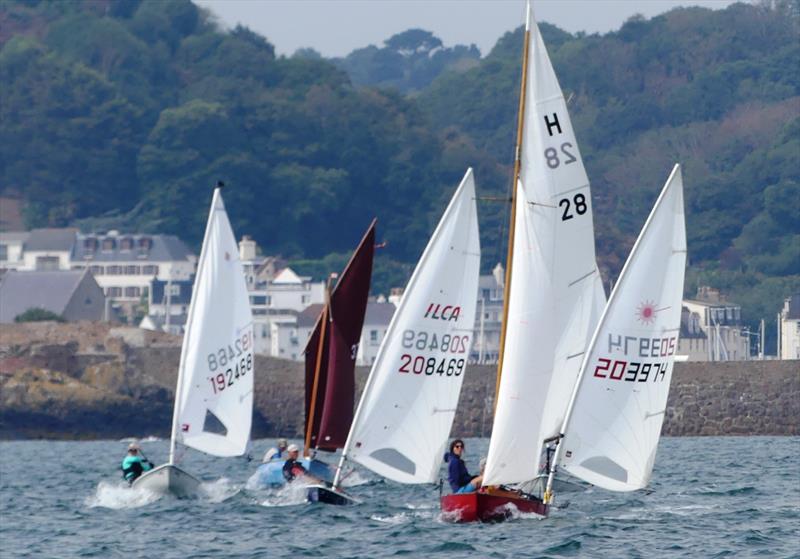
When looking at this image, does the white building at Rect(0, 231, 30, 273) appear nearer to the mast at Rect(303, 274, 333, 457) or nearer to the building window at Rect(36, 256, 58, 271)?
the building window at Rect(36, 256, 58, 271)

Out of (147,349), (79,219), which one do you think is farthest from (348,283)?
(79,219)

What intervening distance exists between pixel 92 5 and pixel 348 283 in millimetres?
117442

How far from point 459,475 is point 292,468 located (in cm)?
484

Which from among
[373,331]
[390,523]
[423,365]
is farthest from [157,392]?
[423,365]

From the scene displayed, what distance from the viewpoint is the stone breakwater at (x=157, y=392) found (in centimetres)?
5706

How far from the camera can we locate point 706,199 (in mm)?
121812

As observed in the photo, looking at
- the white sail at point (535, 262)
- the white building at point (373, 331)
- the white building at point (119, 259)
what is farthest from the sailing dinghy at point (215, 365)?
the white building at point (119, 259)

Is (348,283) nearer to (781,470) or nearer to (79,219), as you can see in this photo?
(781,470)

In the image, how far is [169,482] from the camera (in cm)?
3192

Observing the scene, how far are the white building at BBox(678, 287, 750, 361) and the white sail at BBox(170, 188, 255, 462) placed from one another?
163ft

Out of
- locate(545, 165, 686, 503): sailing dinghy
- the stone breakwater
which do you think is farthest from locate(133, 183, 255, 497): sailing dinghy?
the stone breakwater

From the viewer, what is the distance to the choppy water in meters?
25.0

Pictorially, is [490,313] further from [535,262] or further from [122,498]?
[535,262]

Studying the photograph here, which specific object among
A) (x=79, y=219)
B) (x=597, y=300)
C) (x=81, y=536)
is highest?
(x=79, y=219)
